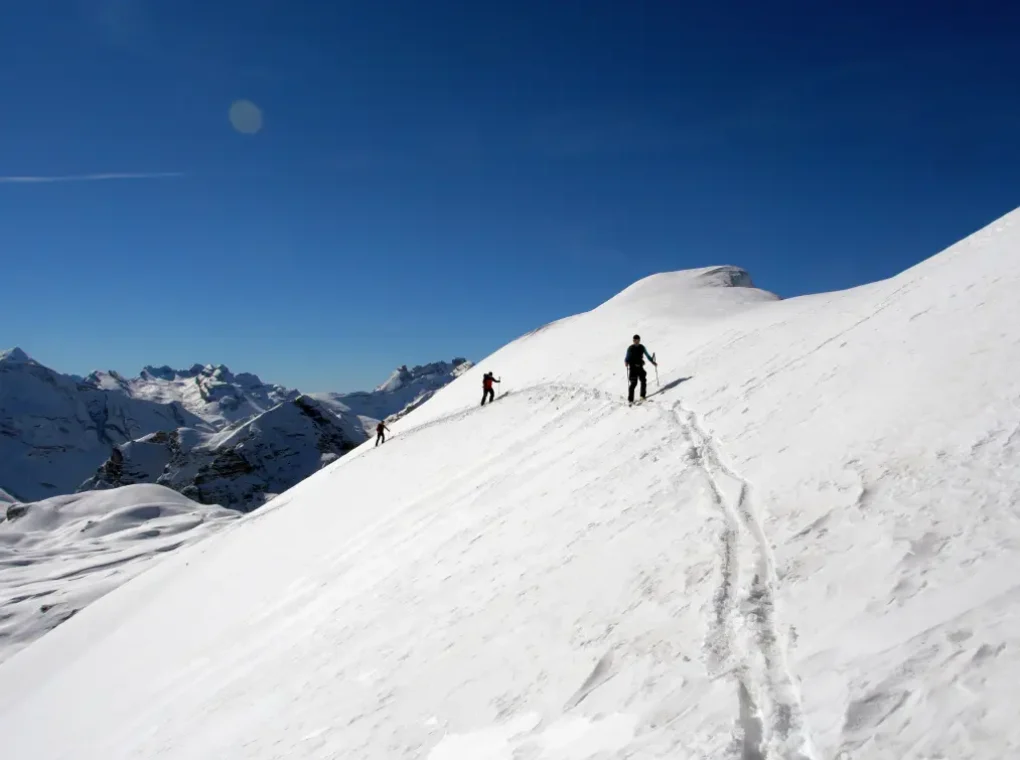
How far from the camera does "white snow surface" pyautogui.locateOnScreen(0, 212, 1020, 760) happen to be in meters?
5.24

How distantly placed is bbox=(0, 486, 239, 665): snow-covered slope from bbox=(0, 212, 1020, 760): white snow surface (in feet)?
130

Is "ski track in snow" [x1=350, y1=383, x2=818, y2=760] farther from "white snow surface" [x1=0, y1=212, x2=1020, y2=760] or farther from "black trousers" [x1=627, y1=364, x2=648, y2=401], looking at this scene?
"black trousers" [x1=627, y1=364, x2=648, y2=401]

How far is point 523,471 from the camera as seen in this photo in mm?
16484

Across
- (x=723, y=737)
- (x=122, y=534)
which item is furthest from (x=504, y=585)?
(x=122, y=534)

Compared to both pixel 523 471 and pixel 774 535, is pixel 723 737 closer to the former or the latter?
pixel 774 535

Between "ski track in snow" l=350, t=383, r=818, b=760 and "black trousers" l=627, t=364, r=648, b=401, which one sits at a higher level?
"black trousers" l=627, t=364, r=648, b=401

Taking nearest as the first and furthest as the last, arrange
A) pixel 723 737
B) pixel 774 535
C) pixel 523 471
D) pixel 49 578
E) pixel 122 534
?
pixel 723 737, pixel 774 535, pixel 523 471, pixel 49 578, pixel 122 534

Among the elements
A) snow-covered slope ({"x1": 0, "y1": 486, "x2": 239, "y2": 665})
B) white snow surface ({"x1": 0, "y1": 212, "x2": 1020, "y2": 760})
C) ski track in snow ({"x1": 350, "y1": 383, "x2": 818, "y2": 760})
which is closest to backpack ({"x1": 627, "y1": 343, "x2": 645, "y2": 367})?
white snow surface ({"x1": 0, "y1": 212, "x2": 1020, "y2": 760})

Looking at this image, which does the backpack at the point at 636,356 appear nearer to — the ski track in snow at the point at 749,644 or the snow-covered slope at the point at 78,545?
the ski track in snow at the point at 749,644

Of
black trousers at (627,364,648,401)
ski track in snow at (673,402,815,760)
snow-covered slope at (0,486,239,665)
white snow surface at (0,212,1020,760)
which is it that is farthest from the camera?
snow-covered slope at (0,486,239,665)

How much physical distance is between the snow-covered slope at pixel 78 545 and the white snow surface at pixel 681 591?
1566 inches

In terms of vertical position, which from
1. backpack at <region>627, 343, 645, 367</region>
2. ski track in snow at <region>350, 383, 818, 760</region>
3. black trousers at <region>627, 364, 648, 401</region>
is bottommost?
ski track in snow at <region>350, 383, 818, 760</region>

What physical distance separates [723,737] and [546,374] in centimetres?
2430

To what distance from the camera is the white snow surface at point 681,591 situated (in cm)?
524
